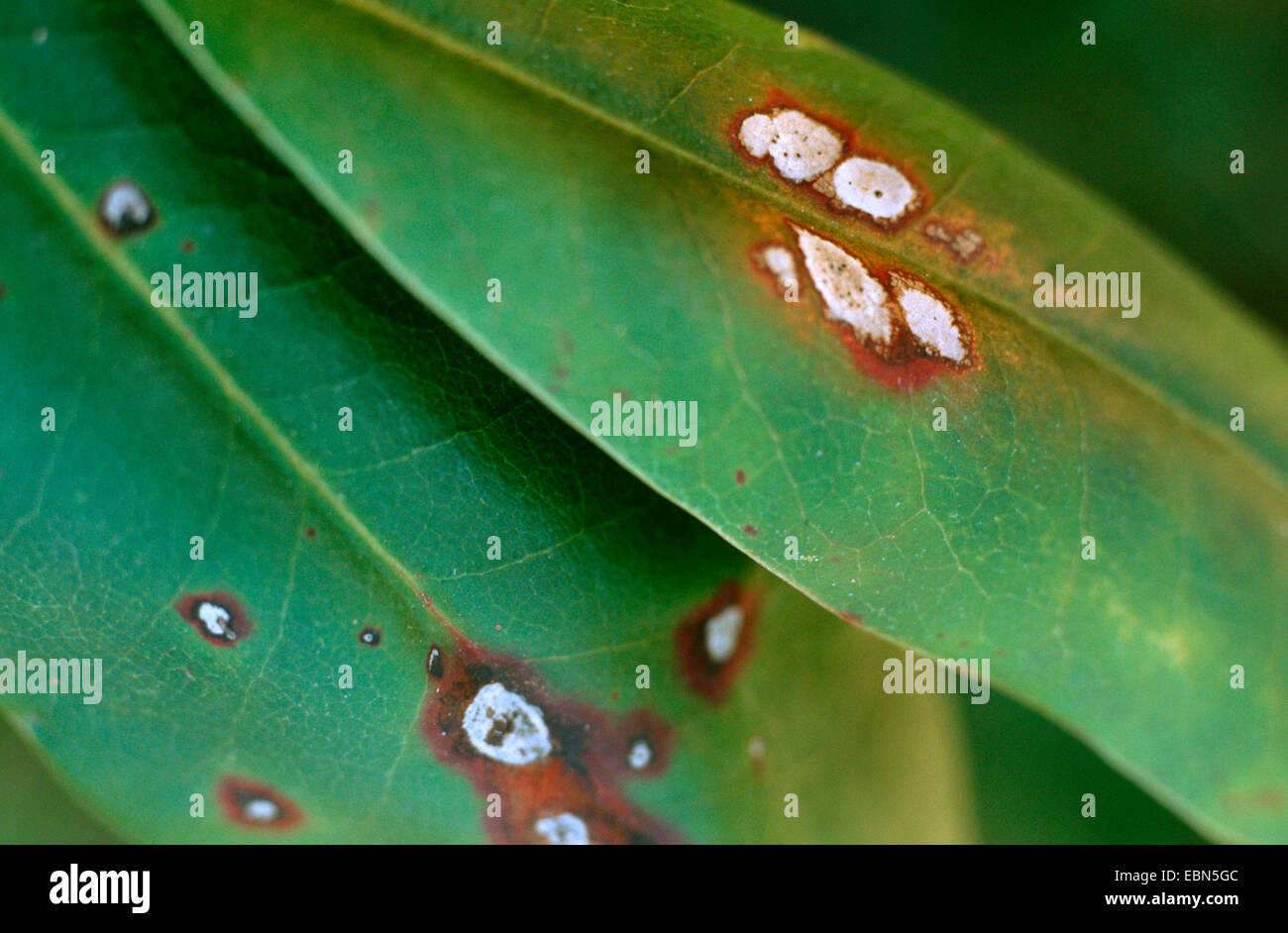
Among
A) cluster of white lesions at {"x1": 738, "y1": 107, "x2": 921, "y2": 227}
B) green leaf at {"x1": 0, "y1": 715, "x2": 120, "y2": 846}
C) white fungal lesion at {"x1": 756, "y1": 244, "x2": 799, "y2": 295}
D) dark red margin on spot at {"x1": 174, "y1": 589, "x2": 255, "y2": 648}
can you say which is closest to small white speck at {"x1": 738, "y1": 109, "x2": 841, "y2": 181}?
cluster of white lesions at {"x1": 738, "y1": 107, "x2": 921, "y2": 227}

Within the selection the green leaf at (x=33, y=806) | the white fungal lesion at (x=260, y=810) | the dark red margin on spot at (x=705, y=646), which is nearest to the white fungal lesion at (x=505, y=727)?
the dark red margin on spot at (x=705, y=646)

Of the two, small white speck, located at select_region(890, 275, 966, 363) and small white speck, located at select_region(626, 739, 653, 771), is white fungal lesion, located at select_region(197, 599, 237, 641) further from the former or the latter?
small white speck, located at select_region(890, 275, 966, 363)

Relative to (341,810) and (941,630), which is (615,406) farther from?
(341,810)

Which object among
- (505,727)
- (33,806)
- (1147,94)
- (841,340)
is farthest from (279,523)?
(1147,94)

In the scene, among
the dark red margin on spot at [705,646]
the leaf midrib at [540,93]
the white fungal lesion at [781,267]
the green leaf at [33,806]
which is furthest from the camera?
the green leaf at [33,806]

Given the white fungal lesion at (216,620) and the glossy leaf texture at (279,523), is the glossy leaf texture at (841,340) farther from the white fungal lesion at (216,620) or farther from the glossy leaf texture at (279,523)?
the white fungal lesion at (216,620)

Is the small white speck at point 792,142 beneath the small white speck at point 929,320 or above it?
above

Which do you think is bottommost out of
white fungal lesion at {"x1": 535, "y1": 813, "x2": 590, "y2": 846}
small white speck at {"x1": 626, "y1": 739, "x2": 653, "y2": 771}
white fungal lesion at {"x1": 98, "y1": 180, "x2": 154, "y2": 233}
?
white fungal lesion at {"x1": 535, "y1": 813, "x2": 590, "y2": 846}
